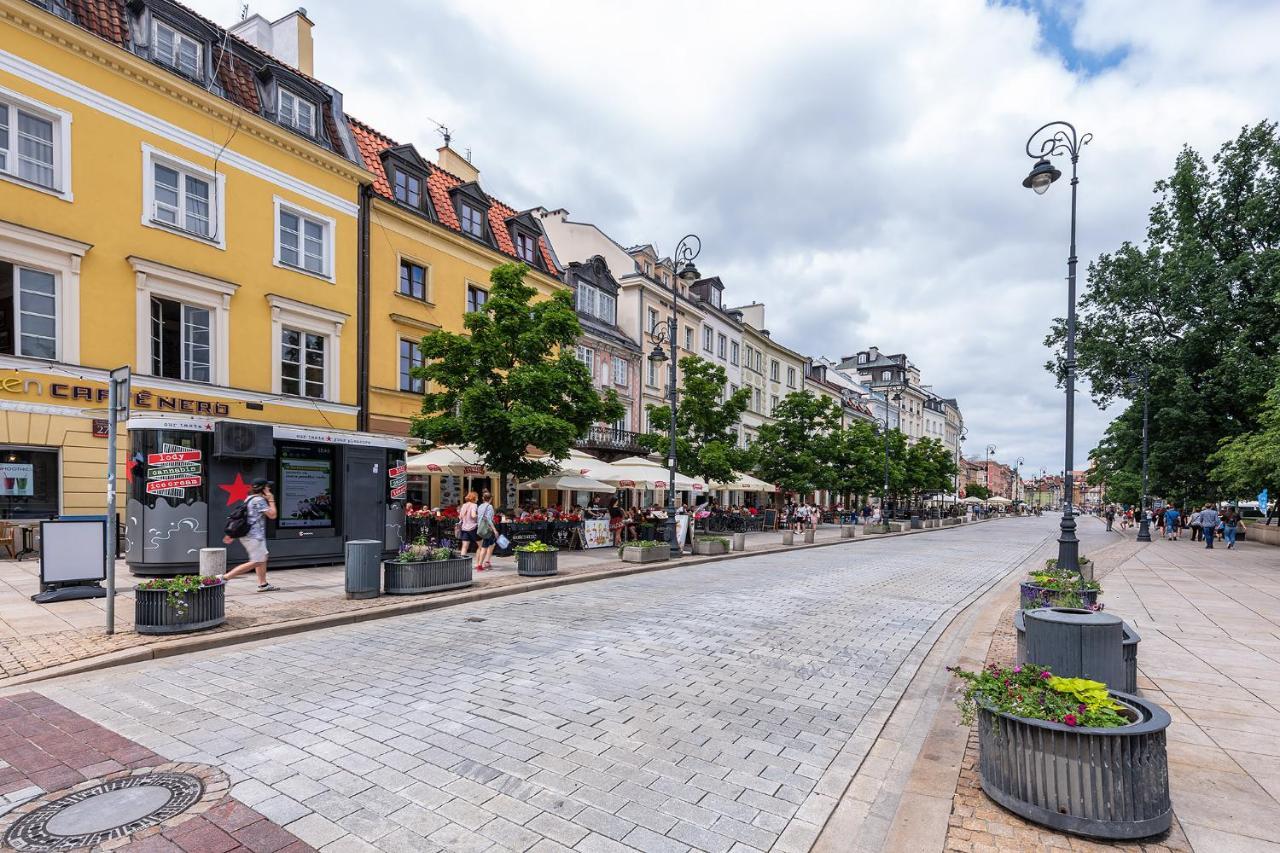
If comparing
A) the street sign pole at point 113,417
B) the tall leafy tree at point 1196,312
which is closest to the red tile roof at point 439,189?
the street sign pole at point 113,417

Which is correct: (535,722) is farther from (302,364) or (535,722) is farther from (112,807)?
(302,364)

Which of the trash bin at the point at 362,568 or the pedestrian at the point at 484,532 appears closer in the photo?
the trash bin at the point at 362,568

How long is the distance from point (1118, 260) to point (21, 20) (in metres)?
41.7

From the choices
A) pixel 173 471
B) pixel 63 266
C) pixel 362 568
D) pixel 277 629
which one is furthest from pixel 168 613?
pixel 63 266

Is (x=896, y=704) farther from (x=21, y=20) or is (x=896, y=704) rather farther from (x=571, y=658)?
(x=21, y=20)

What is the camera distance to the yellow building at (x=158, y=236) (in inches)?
554

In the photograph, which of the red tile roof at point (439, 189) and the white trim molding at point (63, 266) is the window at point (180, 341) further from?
the red tile roof at point (439, 189)

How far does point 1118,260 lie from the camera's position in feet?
108

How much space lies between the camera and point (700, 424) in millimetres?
26312

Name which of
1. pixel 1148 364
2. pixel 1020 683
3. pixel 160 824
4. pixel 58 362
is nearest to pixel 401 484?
pixel 58 362

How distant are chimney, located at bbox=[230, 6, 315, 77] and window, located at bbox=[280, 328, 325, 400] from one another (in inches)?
375

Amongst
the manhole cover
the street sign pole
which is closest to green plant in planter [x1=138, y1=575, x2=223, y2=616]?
the street sign pole

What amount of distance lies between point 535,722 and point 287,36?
25918 mm

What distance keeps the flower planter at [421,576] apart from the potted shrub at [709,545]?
925 cm
